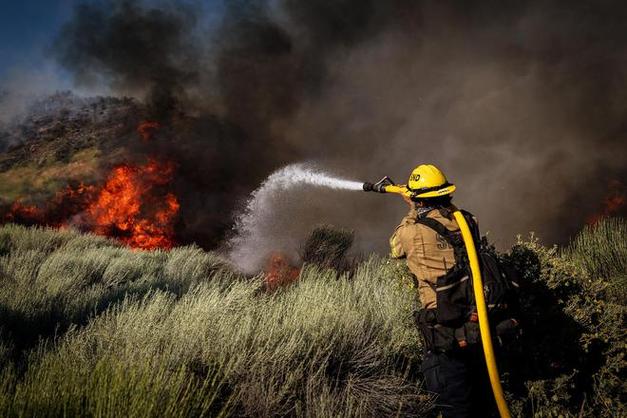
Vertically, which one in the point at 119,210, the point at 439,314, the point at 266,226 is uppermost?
the point at 119,210

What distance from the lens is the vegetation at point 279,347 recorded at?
210cm

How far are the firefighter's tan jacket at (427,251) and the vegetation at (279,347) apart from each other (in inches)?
35.3

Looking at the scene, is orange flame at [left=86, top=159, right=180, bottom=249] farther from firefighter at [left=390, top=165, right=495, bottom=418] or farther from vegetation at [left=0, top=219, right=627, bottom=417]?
firefighter at [left=390, top=165, right=495, bottom=418]

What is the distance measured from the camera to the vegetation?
6.89ft

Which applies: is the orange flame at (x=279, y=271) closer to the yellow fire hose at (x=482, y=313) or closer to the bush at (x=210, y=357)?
the bush at (x=210, y=357)

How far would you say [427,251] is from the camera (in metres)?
2.79

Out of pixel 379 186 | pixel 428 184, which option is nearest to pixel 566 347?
pixel 428 184

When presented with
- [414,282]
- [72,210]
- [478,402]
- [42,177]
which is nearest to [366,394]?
[478,402]

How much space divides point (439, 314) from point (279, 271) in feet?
20.7

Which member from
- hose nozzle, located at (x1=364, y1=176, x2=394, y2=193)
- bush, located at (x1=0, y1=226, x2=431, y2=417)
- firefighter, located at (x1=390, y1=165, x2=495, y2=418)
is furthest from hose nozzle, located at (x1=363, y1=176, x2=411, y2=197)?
bush, located at (x1=0, y1=226, x2=431, y2=417)

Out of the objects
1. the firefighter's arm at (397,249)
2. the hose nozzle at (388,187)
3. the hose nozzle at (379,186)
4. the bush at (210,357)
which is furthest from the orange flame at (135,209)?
the firefighter's arm at (397,249)

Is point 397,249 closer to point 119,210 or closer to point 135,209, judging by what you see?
point 135,209

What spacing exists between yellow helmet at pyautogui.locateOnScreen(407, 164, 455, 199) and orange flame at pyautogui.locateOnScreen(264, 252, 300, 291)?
4.40 metres

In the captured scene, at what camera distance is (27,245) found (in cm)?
775
